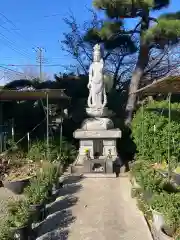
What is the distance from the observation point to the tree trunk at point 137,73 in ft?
41.2

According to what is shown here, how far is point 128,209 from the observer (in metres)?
6.01

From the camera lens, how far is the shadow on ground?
478 centimetres

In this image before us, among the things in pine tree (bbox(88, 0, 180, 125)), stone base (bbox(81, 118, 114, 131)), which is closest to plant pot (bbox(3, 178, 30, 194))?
stone base (bbox(81, 118, 114, 131))

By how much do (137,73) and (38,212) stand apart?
891cm

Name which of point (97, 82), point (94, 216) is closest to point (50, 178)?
point (94, 216)

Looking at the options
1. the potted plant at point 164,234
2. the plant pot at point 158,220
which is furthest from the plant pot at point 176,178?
the potted plant at point 164,234

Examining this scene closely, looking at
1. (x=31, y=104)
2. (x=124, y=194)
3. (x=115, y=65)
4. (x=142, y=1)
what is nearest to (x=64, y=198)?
(x=124, y=194)

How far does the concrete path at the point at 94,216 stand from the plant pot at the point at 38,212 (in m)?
0.14

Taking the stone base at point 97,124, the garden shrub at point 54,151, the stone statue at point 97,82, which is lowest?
the garden shrub at point 54,151

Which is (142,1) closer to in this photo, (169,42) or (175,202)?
(169,42)

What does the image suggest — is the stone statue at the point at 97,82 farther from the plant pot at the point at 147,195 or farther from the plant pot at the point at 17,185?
the plant pot at the point at 147,195

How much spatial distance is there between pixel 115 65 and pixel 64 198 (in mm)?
11641

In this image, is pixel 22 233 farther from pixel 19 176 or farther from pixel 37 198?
pixel 19 176

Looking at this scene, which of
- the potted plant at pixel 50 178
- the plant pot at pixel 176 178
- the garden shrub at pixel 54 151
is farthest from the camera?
the garden shrub at pixel 54 151
